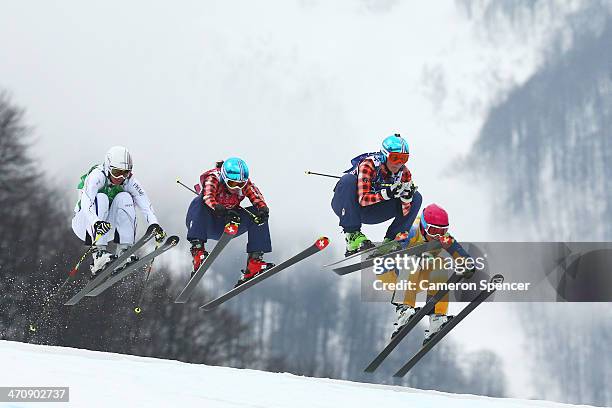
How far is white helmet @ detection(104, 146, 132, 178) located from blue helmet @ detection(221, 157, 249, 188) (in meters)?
1.62

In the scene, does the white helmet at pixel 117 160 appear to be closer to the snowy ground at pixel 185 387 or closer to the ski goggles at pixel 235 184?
the ski goggles at pixel 235 184

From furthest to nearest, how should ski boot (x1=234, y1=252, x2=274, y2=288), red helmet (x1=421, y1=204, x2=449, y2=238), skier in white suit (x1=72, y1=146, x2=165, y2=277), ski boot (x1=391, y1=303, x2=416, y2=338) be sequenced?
ski boot (x1=234, y1=252, x2=274, y2=288), skier in white suit (x1=72, y1=146, x2=165, y2=277), ski boot (x1=391, y1=303, x2=416, y2=338), red helmet (x1=421, y1=204, x2=449, y2=238)

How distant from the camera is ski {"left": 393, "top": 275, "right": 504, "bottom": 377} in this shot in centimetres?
1522

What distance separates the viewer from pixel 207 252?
15.7 meters

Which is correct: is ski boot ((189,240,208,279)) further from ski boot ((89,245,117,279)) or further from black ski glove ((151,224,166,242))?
ski boot ((89,245,117,279))

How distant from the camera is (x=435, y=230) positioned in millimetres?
15016

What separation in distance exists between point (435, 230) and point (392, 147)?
135cm

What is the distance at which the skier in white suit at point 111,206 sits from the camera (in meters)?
15.6

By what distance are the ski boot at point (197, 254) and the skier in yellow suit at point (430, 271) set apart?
2.68 m

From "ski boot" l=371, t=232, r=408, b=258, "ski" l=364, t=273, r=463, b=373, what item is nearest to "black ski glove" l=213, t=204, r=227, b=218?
"ski boot" l=371, t=232, r=408, b=258

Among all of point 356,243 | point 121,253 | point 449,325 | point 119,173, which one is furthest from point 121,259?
point 449,325

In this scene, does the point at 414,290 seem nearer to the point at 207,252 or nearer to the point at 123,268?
the point at 207,252

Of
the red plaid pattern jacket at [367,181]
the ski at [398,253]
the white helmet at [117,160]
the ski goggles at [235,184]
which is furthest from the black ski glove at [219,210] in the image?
the red plaid pattern jacket at [367,181]

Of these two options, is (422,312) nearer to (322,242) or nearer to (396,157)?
(322,242)
